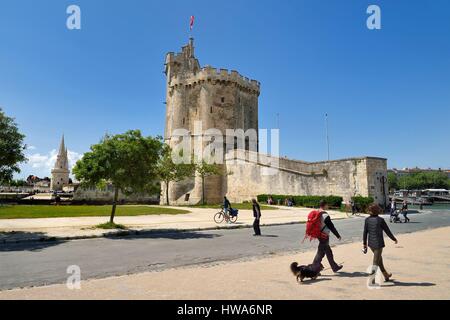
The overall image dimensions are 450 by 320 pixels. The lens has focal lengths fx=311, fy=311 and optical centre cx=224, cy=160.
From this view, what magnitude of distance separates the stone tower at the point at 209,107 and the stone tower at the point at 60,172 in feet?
249

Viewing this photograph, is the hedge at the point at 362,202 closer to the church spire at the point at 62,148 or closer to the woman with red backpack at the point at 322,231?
the woman with red backpack at the point at 322,231

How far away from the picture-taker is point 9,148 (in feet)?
41.9

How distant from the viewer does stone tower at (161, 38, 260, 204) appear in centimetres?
4538

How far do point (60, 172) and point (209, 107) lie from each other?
85108mm

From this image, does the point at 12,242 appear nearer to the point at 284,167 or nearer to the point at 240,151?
the point at 284,167

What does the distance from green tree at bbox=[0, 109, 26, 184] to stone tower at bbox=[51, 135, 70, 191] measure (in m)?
107

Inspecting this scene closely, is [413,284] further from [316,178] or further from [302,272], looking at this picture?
[316,178]

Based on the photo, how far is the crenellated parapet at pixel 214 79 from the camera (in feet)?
150

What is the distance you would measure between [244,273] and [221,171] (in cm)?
3747

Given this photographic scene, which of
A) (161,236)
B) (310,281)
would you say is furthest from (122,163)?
(310,281)

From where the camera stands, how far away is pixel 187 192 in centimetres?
4603

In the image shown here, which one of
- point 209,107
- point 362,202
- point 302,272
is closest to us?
point 302,272

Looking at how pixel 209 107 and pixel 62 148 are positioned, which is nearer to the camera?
pixel 209 107
